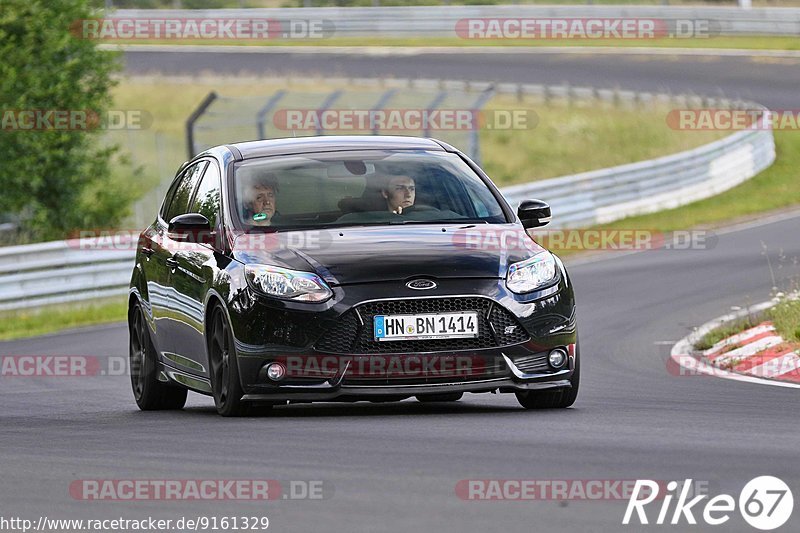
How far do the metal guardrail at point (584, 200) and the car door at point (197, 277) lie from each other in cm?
983

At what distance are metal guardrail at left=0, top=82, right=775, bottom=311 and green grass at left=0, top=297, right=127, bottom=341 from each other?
11 cm

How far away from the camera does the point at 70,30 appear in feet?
87.6

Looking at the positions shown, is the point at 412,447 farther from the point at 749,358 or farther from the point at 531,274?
the point at 749,358

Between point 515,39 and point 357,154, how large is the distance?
146 ft

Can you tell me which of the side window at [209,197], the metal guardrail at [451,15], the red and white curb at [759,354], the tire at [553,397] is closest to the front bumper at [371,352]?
the tire at [553,397]

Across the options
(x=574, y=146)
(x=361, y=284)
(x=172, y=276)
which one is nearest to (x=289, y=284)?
(x=361, y=284)

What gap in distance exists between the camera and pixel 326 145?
33.4 feet

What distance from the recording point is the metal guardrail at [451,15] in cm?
4822

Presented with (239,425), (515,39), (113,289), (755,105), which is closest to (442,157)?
(239,425)

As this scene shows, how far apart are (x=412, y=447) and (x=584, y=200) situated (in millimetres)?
19447

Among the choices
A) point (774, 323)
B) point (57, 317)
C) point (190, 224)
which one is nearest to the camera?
point (190, 224)

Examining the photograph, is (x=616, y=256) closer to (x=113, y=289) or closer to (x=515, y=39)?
(x=113, y=289)

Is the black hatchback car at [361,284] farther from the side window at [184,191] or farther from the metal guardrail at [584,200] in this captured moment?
the metal guardrail at [584,200]

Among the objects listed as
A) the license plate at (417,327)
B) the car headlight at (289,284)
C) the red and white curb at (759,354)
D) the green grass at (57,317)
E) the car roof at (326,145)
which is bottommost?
the green grass at (57,317)
